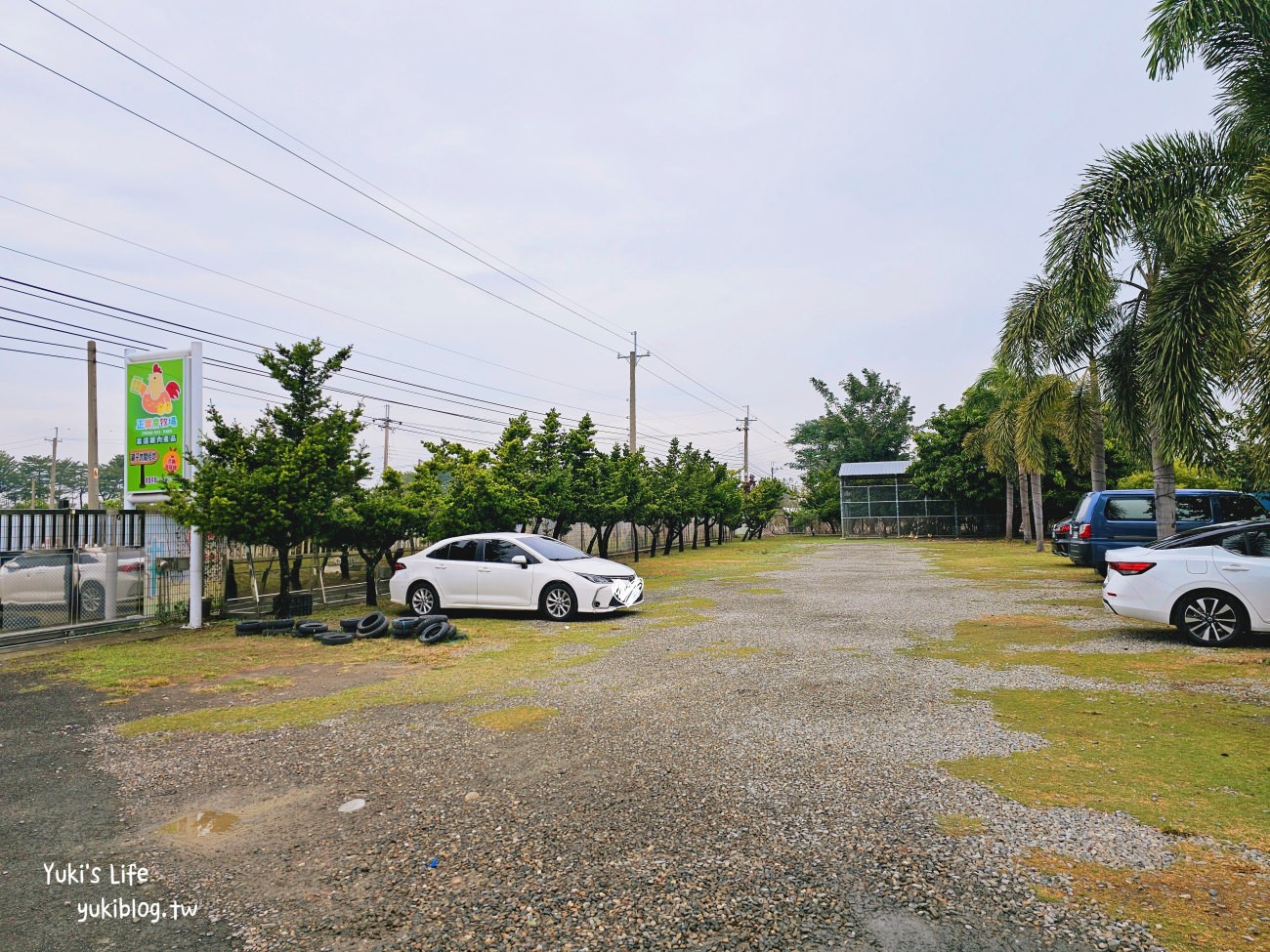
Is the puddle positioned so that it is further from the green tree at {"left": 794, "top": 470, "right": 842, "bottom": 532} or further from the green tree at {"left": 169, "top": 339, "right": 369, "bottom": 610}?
the green tree at {"left": 794, "top": 470, "right": 842, "bottom": 532}

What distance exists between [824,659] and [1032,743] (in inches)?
123

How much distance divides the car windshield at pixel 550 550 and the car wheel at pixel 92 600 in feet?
21.6

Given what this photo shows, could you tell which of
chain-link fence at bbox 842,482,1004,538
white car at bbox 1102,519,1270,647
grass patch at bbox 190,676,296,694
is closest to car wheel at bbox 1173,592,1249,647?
→ white car at bbox 1102,519,1270,647

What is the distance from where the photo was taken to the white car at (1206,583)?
812cm

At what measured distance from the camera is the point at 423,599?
492 inches

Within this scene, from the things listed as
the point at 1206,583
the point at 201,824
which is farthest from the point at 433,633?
the point at 1206,583

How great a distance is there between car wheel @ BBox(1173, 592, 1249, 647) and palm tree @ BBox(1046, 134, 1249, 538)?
2064 mm

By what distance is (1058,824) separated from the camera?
3779 millimetres

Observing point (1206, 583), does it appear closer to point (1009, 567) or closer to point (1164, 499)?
point (1164, 499)

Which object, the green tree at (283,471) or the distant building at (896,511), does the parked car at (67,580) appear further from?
the distant building at (896,511)

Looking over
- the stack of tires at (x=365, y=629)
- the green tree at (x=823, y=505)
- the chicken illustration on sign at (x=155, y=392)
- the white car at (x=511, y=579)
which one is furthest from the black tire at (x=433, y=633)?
the green tree at (x=823, y=505)

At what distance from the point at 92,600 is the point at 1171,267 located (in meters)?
16.6

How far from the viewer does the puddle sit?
13.0 ft

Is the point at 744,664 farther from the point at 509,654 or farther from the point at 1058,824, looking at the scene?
the point at 1058,824
